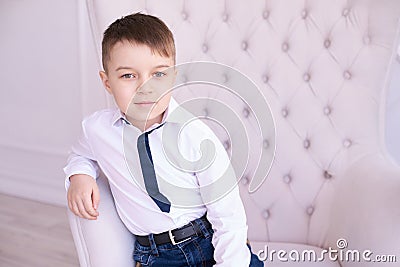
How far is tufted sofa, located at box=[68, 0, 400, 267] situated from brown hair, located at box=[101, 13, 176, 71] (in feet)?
1.42

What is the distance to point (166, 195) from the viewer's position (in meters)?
1.16

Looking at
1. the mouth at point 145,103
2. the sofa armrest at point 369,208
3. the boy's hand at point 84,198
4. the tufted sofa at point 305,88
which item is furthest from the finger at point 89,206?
the sofa armrest at point 369,208

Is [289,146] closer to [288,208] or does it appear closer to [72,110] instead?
[288,208]

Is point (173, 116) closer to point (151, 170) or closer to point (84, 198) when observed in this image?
point (151, 170)

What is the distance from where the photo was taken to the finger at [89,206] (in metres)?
1.14

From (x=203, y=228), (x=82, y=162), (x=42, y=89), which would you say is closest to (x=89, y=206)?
(x=82, y=162)

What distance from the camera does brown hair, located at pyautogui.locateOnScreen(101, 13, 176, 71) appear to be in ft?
3.60

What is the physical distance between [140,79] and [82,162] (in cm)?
29

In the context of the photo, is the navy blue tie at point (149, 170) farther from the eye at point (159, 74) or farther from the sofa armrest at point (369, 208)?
the sofa armrest at point (369, 208)

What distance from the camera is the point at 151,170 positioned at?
3.81 ft

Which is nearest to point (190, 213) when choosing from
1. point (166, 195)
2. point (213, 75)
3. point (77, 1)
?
point (166, 195)

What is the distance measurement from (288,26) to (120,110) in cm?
60

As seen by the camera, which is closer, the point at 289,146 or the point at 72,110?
the point at 289,146

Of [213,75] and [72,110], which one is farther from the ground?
[213,75]
